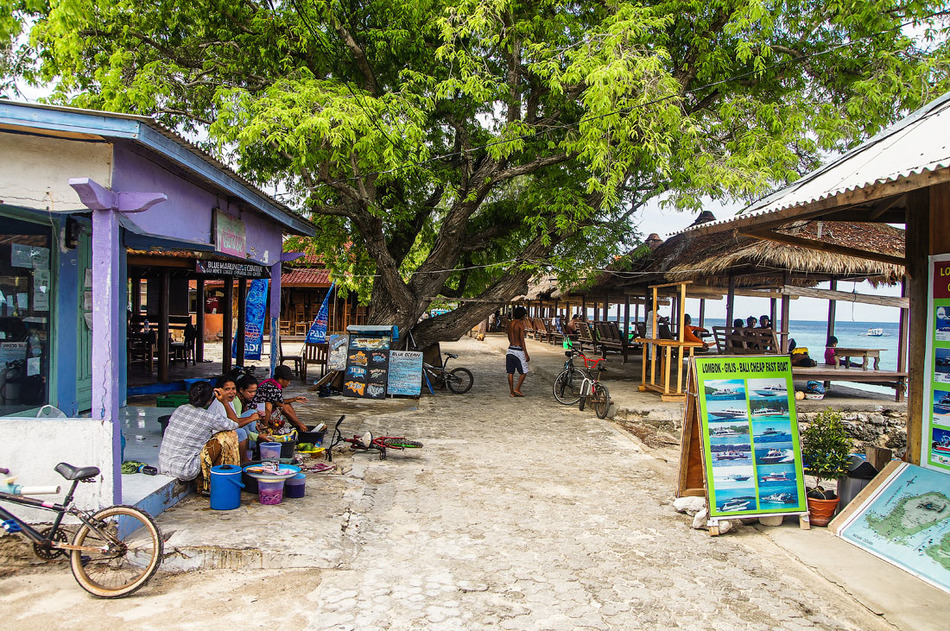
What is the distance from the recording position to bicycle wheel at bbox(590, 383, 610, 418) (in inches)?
416

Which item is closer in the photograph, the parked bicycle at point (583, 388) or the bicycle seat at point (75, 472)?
the bicycle seat at point (75, 472)

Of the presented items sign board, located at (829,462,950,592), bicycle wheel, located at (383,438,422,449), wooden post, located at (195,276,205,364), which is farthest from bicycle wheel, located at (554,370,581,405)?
wooden post, located at (195,276,205,364)

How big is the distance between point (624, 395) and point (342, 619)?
890 cm

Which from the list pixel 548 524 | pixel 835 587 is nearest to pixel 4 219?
pixel 548 524

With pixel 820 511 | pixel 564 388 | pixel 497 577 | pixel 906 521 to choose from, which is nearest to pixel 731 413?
pixel 820 511

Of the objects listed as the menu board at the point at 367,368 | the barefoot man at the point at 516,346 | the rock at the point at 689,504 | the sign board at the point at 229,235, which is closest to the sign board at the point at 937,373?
the rock at the point at 689,504

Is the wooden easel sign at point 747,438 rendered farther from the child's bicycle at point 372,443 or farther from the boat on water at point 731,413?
the child's bicycle at point 372,443

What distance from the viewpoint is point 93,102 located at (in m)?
10.2

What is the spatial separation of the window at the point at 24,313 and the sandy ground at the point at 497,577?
2.91 metres

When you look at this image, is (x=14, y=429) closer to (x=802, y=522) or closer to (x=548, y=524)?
(x=548, y=524)

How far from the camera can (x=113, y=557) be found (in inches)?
146

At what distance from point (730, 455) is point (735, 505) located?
0.40m

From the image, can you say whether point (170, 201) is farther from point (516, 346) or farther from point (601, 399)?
point (516, 346)

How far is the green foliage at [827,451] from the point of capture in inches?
212
